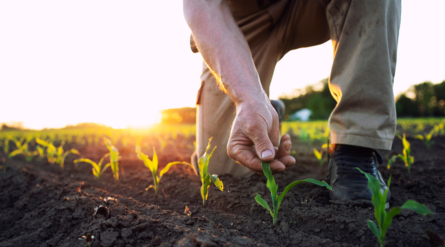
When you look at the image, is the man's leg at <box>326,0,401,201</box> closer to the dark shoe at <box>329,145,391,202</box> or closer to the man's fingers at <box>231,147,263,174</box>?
the dark shoe at <box>329,145,391,202</box>

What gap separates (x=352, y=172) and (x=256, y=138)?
2.52ft

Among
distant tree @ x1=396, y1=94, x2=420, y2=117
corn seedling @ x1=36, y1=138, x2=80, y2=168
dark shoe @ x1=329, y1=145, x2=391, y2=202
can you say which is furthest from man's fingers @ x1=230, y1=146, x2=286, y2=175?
distant tree @ x1=396, y1=94, x2=420, y2=117

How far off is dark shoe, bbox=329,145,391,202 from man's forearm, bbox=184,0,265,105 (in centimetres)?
71

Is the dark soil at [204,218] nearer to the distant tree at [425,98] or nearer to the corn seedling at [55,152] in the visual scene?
the corn seedling at [55,152]

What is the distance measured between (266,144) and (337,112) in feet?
2.45

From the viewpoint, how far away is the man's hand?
1050mm

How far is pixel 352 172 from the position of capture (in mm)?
1441

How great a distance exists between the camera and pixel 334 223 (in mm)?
1092

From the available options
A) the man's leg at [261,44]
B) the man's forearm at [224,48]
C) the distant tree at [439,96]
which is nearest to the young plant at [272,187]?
the man's forearm at [224,48]

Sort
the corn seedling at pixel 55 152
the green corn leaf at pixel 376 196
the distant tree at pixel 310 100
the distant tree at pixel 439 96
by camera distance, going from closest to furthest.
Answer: the green corn leaf at pixel 376 196 → the corn seedling at pixel 55 152 → the distant tree at pixel 439 96 → the distant tree at pixel 310 100

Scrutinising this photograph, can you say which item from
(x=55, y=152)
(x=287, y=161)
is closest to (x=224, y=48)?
(x=287, y=161)

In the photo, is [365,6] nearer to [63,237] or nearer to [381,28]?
[381,28]

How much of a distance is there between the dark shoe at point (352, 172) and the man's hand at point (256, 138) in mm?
480

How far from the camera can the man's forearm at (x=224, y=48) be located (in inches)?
48.0
